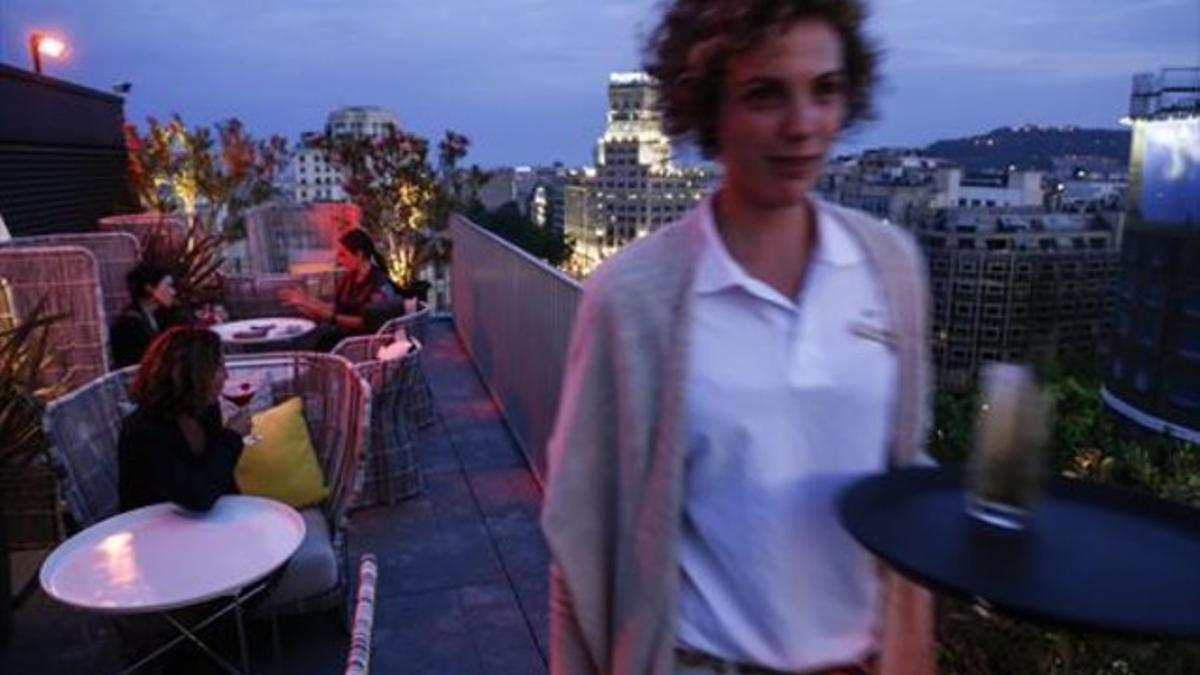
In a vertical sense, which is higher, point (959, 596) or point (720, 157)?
point (720, 157)

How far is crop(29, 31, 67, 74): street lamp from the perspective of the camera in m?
8.64

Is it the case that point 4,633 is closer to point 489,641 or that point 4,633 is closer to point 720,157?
point 489,641

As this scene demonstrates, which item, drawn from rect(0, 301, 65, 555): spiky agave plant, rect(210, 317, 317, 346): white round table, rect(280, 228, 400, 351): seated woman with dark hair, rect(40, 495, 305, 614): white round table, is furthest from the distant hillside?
rect(40, 495, 305, 614): white round table

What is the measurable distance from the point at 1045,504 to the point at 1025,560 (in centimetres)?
19

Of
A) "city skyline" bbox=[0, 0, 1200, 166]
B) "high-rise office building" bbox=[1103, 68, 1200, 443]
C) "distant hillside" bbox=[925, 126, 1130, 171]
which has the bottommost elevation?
"high-rise office building" bbox=[1103, 68, 1200, 443]

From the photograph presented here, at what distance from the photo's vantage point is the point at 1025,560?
97 cm

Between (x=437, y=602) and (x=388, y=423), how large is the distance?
1149 mm

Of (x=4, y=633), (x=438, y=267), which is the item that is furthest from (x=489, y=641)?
(x=438, y=267)

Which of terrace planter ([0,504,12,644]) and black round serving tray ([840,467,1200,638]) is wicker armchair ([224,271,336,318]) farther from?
black round serving tray ([840,467,1200,638])

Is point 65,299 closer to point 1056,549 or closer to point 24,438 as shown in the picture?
point 24,438

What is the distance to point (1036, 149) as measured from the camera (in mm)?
36875

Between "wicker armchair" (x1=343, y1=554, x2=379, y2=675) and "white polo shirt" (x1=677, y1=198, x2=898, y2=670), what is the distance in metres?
0.53

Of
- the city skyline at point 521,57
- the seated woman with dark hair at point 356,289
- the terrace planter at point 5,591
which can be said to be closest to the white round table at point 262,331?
the seated woman with dark hair at point 356,289

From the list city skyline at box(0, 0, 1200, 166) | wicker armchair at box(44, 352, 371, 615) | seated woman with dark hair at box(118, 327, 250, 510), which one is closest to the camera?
seated woman with dark hair at box(118, 327, 250, 510)
